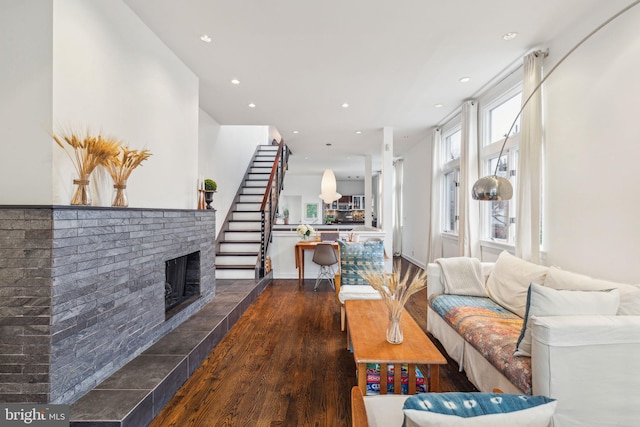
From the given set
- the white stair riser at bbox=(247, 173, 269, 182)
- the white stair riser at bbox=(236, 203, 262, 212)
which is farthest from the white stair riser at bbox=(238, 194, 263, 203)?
the white stair riser at bbox=(247, 173, 269, 182)

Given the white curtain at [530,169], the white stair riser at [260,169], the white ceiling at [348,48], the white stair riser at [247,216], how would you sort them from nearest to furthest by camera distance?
1. the white ceiling at [348,48]
2. the white curtain at [530,169]
3. the white stair riser at [247,216]
4. the white stair riser at [260,169]

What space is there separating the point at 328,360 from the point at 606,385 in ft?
6.53

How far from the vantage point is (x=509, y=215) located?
13.2 feet

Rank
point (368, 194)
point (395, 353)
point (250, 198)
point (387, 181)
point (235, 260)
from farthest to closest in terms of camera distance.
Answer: point (368, 194) < point (250, 198) < point (387, 181) < point (235, 260) < point (395, 353)

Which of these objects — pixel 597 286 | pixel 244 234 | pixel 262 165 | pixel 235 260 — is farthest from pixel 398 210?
pixel 597 286

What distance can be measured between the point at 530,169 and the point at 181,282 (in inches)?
163

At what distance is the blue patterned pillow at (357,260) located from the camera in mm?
3971

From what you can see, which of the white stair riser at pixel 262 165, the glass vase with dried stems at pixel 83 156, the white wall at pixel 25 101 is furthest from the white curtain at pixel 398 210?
the white wall at pixel 25 101

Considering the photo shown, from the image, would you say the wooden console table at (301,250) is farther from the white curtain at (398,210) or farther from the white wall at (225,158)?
the white curtain at (398,210)

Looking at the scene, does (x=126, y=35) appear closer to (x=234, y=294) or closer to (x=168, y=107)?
(x=168, y=107)

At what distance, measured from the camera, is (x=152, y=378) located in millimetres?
2164

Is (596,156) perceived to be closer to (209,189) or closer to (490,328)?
(490,328)

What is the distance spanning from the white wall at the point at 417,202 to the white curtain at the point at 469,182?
1.80 metres

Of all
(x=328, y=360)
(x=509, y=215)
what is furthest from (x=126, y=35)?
(x=509, y=215)
